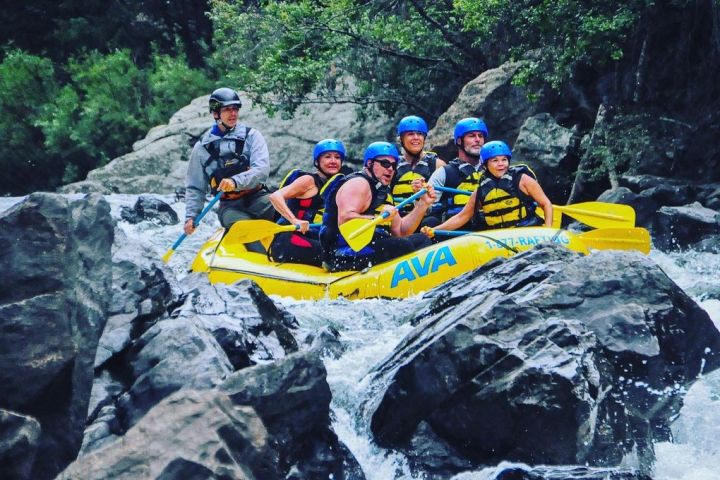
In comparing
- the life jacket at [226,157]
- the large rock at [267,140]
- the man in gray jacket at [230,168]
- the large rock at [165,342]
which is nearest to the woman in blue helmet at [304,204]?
the man in gray jacket at [230,168]

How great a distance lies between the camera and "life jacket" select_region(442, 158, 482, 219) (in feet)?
29.1

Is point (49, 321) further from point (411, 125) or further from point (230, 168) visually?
point (411, 125)

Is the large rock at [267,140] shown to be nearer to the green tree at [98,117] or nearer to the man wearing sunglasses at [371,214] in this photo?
the green tree at [98,117]

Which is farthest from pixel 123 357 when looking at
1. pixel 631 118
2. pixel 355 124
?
pixel 355 124

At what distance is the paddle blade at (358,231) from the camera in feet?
24.8

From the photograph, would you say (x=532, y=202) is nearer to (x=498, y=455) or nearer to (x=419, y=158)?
(x=419, y=158)

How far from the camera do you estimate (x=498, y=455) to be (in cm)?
408

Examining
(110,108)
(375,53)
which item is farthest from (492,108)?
(110,108)

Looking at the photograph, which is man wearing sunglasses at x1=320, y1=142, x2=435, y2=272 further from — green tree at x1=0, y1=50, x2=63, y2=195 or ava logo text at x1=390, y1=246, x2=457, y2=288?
green tree at x1=0, y1=50, x2=63, y2=195

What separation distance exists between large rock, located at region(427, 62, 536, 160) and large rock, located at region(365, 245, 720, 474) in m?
8.02

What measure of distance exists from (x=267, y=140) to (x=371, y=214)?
938cm

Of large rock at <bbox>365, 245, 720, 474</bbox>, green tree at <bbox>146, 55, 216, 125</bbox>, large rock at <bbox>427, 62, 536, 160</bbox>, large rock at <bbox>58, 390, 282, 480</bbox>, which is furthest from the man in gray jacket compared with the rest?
green tree at <bbox>146, 55, 216, 125</bbox>

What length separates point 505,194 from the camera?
26.5ft

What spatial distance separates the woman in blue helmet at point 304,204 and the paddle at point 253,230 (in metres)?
0.08
